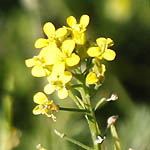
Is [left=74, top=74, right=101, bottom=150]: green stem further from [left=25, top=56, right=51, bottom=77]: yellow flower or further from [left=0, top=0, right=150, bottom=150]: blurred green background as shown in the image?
[left=0, top=0, right=150, bottom=150]: blurred green background

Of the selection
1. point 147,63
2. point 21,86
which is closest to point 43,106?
point 21,86

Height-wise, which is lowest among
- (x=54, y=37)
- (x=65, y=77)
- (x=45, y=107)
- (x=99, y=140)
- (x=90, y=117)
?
(x=99, y=140)

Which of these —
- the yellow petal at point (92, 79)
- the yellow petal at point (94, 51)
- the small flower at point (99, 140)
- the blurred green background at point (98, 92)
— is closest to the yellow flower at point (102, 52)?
the yellow petal at point (94, 51)

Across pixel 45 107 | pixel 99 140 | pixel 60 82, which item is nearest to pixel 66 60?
pixel 60 82

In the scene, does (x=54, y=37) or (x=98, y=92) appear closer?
(x=54, y=37)

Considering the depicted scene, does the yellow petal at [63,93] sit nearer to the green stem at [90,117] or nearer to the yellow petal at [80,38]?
the green stem at [90,117]

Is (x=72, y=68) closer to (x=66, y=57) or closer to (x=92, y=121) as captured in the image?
(x=66, y=57)

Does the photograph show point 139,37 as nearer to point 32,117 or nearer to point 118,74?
point 118,74
